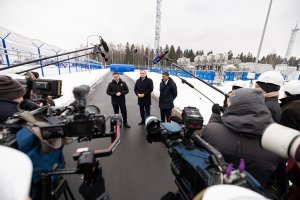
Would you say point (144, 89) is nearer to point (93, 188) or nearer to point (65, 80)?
point (93, 188)

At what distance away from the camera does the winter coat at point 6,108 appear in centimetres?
166

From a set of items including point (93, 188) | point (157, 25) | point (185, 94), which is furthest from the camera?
point (157, 25)

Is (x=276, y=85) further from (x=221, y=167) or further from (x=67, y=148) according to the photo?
(x=67, y=148)

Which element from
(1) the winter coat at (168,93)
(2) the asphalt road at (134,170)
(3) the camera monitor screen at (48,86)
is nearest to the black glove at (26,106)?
(3) the camera monitor screen at (48,86)

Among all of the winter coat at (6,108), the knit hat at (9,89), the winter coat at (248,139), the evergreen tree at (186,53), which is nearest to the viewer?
the winter coat at (248,139)

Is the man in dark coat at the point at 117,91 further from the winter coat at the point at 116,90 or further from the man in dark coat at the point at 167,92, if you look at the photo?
the man in dark coat at the point at 167,92

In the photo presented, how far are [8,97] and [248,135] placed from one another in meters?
2.56

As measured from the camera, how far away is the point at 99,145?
4066 mm

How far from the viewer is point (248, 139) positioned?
142cm

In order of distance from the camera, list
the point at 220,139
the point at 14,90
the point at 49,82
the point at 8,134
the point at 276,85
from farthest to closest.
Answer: the point at 276,85 < the point at 49,82 < the point at 14,90 < the point at 220,139 < the point at 8,134

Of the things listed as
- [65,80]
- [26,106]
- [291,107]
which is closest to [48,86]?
[26,106]

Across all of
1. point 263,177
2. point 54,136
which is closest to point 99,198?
point 54,136

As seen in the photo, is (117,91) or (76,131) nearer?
(76,131)

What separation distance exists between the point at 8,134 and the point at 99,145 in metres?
3.07
